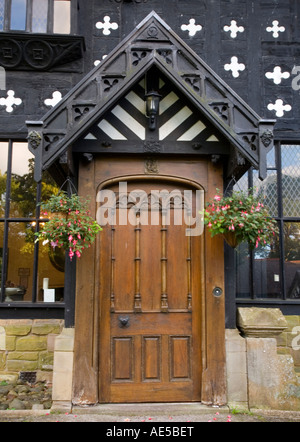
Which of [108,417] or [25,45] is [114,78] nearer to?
[25,45]

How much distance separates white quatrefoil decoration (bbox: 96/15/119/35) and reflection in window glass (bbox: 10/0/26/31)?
1182 millimetres

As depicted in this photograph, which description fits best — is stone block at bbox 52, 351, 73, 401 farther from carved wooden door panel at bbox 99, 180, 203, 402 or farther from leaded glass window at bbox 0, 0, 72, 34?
leaded glass window at bbox 0, 0, 72, 34

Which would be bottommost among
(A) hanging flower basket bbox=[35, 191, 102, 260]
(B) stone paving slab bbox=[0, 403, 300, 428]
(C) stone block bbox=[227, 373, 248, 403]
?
(B) stone paving slab bbox=[0, 403, 300, 428]

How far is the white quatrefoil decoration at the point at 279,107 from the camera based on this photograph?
660 centimetres

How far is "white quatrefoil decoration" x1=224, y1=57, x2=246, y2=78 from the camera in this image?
6.62 metres

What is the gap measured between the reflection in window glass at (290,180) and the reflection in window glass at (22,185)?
12.9 feet

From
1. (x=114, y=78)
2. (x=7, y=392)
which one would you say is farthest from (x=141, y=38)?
(x=7, y=392)

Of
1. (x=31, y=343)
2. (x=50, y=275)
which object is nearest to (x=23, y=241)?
(x=50, y=275)

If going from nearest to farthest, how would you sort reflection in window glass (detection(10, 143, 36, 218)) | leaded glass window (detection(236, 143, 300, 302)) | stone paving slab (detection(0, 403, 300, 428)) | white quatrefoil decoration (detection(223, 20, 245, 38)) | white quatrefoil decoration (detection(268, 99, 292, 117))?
stone paving slab (detection(0, 403, 300, 428)) → leaded glass window (detection(236, 143, 300, 302)) → reflection in window glass (detection(10, 143, 36, 218)) → white quatrefoil decoration (detection(268, 99, 292, 117)) → white quatrefoil decoration (detection(223, 20, 245, 38))

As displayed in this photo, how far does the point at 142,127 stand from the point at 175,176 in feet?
2.56

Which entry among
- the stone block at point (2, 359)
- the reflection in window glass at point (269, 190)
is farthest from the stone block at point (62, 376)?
the reflection in window glass at point (269, 190)

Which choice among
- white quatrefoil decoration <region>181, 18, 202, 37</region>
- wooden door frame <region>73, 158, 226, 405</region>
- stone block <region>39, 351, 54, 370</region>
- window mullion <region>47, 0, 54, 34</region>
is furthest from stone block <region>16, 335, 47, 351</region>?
white quatrefoil decoration <region>181, 18, 202, 37</region>

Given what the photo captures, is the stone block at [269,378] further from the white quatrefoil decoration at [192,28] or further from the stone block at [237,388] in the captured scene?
the white quatrefoil decoration at [192,28]

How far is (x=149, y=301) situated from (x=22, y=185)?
2792mm
